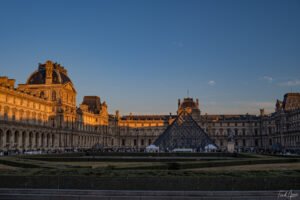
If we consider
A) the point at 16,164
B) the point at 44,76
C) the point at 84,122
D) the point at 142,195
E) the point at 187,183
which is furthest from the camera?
the point at 84,122

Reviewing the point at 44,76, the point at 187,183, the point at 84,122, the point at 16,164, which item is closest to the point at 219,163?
the point at 187,183

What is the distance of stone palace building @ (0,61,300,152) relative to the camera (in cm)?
5735

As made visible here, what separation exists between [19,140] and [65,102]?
61.1ft

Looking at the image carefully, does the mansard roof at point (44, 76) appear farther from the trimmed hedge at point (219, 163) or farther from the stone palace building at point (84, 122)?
the trimmed hedge at point (219, 163)

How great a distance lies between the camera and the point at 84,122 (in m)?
87.1

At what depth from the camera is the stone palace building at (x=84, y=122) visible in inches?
2258

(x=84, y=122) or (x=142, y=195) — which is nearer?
(x=142, y=195)

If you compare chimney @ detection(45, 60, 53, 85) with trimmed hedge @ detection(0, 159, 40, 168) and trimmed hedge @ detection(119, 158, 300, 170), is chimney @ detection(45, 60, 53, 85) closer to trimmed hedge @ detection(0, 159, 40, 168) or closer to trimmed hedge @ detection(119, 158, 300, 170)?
trimmed hedge @ detection(0, 159, 40, 168)

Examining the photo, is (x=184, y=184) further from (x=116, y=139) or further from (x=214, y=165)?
(x=116, y=139)

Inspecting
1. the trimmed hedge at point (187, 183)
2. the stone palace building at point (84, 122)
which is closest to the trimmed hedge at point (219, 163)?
the trimmed hedge at point (187, 183)

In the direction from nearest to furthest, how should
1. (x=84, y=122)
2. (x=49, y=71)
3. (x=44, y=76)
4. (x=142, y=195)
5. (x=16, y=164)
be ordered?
(x=142, y=195)
(x=16, y=164)
(x=49, y=71)
(x=44, y=76)
(x=84, y=122)

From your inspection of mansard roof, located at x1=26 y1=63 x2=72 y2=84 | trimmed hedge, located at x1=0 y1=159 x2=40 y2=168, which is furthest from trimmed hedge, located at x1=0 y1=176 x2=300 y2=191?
mansard roof, located at x1=26 y1=63 x2=72 y2=84

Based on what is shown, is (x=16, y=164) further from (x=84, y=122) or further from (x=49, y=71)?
(x=84, y=122)

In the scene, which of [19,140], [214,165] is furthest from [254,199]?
[19,140]
